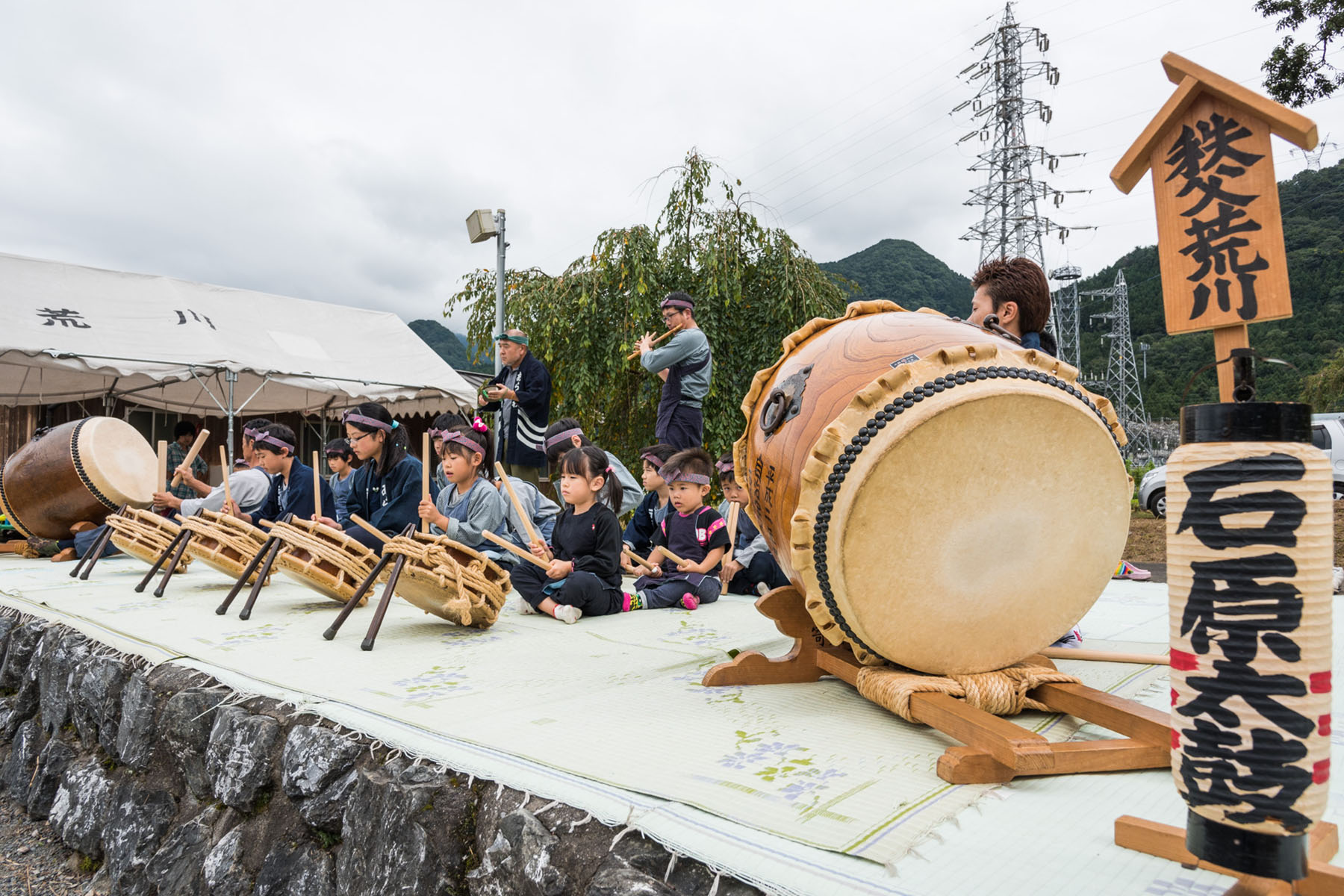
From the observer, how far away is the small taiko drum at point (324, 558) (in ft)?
10.2

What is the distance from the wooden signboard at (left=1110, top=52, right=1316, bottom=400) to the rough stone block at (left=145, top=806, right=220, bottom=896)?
240cm

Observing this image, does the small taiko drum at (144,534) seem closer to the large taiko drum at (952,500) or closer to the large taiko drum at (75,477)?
the large taiko drum at (75,477)

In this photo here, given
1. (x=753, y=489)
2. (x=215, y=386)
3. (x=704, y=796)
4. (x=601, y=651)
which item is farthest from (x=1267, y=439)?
(x=215, y=386)

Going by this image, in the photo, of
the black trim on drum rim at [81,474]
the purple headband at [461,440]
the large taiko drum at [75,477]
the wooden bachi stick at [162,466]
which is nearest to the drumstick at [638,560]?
the purple headband at [461,440]

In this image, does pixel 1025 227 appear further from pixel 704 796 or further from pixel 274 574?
pixel 704 796

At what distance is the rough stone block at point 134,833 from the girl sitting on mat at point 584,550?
1499 millimetres

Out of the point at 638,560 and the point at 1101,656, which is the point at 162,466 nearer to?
the point at 638,560

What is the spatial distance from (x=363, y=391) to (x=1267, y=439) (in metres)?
8.53

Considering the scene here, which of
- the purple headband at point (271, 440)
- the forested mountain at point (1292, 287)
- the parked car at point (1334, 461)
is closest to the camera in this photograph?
the purple headband at point (271, 440)

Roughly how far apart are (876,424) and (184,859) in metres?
2.06

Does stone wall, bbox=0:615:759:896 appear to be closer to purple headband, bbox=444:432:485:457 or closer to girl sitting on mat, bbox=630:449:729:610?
purple headband, bbox=444:432:485:457

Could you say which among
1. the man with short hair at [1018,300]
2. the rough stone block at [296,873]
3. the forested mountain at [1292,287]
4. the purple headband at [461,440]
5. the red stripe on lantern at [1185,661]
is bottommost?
the rough stone block at [296,873]

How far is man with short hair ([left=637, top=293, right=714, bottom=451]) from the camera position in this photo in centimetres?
443

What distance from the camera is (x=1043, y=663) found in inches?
75.8
